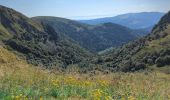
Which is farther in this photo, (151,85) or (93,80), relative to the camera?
(93,80)

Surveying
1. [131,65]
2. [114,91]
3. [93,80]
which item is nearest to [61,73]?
[93,80]

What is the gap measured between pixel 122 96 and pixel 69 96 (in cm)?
152

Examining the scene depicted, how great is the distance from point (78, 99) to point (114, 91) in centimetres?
148

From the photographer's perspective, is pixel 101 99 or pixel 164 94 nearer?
pixel 101 99

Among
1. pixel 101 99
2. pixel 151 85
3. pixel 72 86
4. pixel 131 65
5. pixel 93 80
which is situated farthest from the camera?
pixel 131 65

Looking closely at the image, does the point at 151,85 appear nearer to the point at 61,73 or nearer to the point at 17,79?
the point at 61,73

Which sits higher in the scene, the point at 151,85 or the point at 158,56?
the point at 151,85

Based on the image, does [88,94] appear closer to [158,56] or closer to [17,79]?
[17,79]

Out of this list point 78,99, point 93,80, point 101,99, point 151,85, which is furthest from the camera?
point 93,80

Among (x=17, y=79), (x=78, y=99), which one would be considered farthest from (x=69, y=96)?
(x=17, y=79)

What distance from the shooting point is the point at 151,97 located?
1077cm

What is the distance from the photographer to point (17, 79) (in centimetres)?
1169

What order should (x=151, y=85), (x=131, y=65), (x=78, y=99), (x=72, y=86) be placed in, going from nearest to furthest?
(x=78, y=99)
(x=72, y=86)
(x=151, y=85)
(x=131, y=65)

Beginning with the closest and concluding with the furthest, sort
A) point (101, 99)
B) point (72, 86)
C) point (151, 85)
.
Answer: point (101, 99)
point (72, 86)
point (151, 85)
